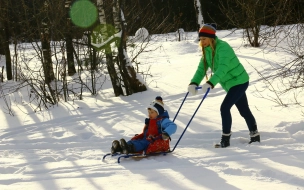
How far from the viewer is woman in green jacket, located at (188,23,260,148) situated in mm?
4996

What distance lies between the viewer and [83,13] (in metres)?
9.53

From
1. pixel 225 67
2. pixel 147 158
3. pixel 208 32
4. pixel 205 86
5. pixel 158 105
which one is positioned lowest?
pixel 147 158

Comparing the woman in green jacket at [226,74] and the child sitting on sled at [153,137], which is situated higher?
the woman in green jacket at [226,74]

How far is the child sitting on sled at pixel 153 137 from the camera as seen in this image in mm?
5027

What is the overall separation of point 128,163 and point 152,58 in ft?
37.7

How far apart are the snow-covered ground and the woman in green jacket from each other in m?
0.32

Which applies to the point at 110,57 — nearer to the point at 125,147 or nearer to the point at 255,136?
the point at 125,147

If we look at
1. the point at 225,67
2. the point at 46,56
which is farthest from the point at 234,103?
the point at 46,56

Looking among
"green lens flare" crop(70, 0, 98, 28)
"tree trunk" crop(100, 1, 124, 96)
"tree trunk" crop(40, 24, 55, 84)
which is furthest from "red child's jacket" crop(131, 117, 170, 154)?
"tree trunk" crop(40, 24, 55, 84)

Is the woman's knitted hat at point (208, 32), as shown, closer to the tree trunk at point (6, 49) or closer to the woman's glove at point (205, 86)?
the woman's glove at point (205, 86)

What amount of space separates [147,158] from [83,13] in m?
5.50

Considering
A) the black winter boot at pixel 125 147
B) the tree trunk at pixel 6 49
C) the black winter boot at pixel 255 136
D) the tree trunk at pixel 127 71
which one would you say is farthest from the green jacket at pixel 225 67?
the tree trunk at pixel 6 49

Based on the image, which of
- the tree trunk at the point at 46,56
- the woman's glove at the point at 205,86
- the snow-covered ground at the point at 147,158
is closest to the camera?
the snow-covered ground at the point at 147,158

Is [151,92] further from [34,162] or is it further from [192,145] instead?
[34,162]
